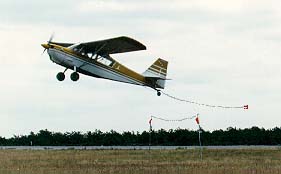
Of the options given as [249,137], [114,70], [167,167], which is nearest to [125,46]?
[114,70]

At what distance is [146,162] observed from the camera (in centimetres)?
4088

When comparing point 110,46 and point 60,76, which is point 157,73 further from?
point 60,76

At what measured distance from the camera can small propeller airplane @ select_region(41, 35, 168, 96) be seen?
143ft

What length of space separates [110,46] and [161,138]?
31246mm

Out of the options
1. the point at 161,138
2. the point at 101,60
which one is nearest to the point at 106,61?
the point at 101,60

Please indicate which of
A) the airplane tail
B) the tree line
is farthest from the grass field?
the tree line

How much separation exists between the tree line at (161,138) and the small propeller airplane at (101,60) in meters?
26.9

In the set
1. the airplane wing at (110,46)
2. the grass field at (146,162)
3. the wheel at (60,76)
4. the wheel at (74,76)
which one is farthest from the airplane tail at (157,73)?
the wheel at (60,76)

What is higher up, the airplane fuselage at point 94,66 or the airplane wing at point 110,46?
the airplane wing at point 110,46

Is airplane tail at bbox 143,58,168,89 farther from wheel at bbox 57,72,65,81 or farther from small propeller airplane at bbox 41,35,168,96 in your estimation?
wheel at bbox 57,72,65,81

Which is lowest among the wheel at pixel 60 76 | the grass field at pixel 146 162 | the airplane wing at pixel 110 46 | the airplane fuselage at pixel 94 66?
the grass field at pixel 146 162

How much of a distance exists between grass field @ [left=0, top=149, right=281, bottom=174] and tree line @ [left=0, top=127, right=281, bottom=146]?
24.1 m

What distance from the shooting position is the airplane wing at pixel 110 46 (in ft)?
144

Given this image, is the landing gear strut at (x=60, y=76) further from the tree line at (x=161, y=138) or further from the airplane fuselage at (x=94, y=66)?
the tree line at (x=161, y=138)
